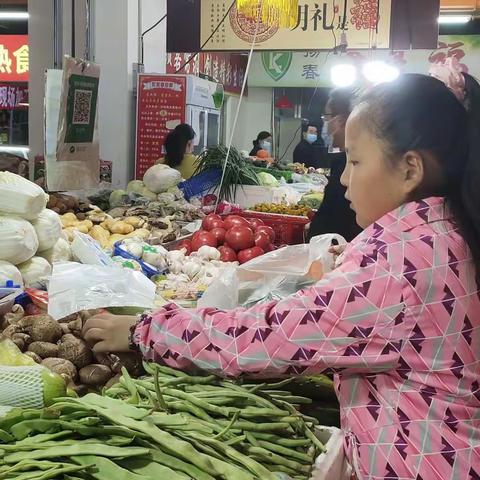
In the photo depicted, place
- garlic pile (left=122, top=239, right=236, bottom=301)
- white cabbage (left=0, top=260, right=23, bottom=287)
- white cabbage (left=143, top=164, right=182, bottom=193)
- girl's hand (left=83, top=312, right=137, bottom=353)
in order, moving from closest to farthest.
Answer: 1. girl's hand (left=83, top=312, right=137, bottom=353)
2. white cabbage (left=0, top=260, right=23, bottom=287)
3. garlic pile (left=122, top=239, right=236, bottom=301)
4. white cabbage (left=143, top=164, right=182, bottom=193)

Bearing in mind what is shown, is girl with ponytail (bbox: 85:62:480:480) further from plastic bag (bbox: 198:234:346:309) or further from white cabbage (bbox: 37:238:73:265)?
white cabbage (bbox: 37:238:73:265)

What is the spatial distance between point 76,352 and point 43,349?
0.44 ft

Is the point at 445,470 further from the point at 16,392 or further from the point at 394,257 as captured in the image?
the point at 16,392

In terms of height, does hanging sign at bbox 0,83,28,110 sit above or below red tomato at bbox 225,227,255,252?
above

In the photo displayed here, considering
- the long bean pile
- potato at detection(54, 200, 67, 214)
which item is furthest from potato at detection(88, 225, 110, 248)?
the long bean pile

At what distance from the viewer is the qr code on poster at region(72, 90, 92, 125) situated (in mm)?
4805

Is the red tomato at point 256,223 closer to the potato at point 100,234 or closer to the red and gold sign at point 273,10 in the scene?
the potato at point 100,234

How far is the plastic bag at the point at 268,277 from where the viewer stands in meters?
2.47

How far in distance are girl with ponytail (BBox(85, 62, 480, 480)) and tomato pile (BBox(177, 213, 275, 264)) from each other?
316cm

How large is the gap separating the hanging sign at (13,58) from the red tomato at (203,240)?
8.53 meters

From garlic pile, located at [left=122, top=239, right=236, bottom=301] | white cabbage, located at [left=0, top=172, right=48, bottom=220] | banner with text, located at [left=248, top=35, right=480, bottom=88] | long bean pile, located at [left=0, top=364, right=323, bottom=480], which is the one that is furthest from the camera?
banner with text, located at [left=248, top=35, right=480, bottom=88]

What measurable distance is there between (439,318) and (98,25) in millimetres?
6668

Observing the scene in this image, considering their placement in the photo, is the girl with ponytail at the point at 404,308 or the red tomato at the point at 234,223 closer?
the girl with ponytail at the point at 404,308

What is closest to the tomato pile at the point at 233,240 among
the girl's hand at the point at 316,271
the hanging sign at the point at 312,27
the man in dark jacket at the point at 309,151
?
the girl's hand at the point at 316,271
